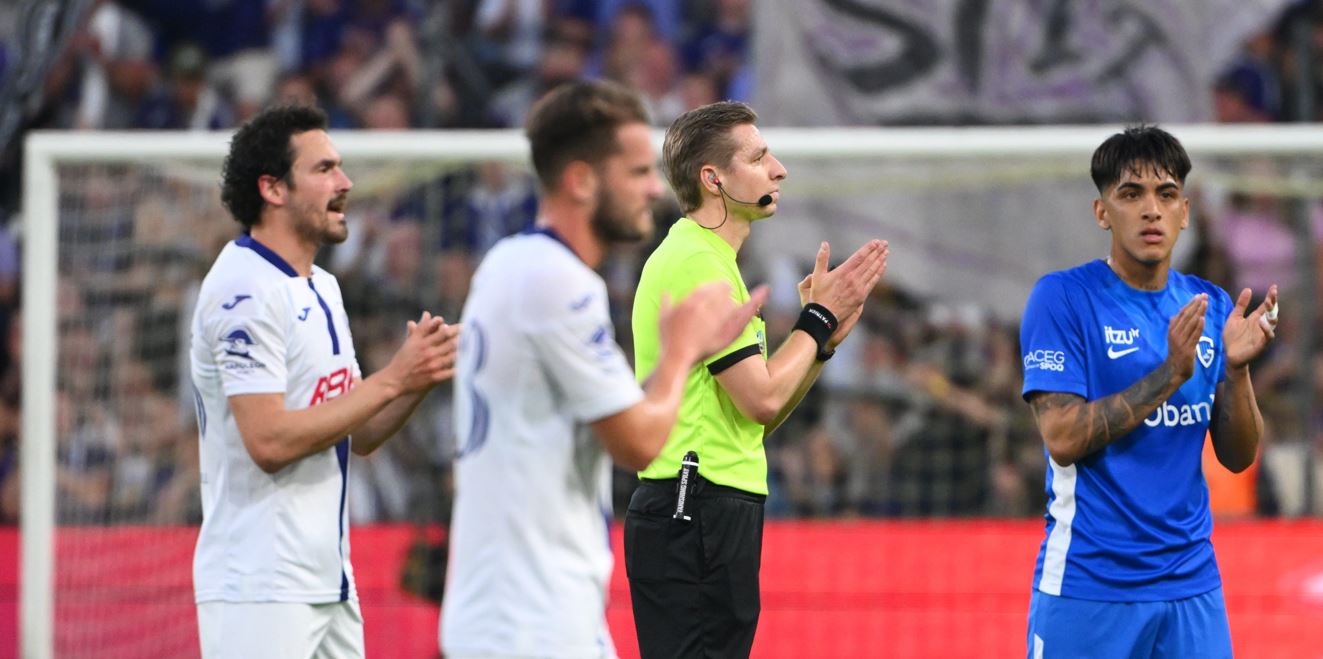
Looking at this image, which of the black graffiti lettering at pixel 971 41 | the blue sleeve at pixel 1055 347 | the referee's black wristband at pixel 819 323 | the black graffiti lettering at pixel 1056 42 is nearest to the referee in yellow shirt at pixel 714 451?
the referee's black wristband at pixel 819 323

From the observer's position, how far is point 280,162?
4.66 meters

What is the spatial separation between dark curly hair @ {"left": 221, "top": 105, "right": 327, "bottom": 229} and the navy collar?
0.10m

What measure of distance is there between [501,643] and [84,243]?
6.53 meters

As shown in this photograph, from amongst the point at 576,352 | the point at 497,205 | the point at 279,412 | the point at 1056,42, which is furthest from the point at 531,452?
the point at 1056,42

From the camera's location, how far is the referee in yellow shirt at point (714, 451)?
4.67 metres

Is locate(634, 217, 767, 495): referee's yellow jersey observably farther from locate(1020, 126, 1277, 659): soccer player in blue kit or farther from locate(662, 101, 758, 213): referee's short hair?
locate(1020, 126, 1277, 659): soccer player in blue kit

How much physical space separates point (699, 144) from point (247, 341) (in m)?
1.49

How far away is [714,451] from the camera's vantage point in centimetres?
475

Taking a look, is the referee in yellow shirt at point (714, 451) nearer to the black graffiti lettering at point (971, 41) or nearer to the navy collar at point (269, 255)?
the navy collar at point (269, 255)

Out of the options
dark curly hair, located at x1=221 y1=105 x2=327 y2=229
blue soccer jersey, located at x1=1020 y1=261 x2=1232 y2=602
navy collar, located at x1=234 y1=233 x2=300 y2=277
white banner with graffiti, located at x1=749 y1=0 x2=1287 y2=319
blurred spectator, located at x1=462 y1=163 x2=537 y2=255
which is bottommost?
blue soccer jersey, located at x1=1020 y1=261 x2=1232 y2=602

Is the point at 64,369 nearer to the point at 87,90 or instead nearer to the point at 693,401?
the point at 87,90

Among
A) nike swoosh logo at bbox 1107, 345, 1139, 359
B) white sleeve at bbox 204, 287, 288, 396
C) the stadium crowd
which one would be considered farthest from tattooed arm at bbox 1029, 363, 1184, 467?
the stadium crowd

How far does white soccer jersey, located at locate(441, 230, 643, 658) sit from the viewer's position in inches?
136

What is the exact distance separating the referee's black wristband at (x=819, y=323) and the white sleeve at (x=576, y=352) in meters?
1.26
